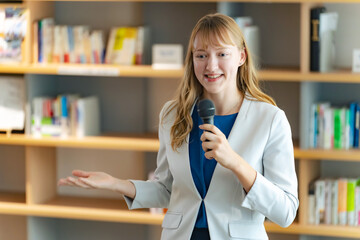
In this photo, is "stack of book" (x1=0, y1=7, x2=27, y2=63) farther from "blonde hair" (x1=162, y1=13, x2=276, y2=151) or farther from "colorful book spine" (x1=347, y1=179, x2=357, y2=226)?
"colorful book spine" (x1=347, y1=179, x2=357, y2=226)

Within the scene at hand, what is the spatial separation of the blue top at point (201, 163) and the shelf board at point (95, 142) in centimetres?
151

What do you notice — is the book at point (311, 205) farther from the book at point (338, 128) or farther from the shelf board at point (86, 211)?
the shelf board at point (86, 211)

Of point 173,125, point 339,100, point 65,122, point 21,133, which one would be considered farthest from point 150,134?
point 173,125

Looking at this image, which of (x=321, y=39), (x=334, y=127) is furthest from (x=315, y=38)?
(x=334, y=127)

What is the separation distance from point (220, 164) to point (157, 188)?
0.36 meters

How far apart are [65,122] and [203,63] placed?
187 centimetres

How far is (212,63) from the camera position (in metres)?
1.77

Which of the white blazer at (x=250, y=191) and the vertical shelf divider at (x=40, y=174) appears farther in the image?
the vertical shelf divider at (x=40, y=174)

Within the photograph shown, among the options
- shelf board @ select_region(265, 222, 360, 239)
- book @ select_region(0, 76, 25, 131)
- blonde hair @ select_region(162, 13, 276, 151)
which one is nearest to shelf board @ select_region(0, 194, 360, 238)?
shelf board @ select_region(265, 222, 360, 239)

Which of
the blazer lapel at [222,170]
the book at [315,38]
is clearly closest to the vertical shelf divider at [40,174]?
the book at [315,38]

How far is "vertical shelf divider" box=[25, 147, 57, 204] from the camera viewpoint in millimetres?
3586

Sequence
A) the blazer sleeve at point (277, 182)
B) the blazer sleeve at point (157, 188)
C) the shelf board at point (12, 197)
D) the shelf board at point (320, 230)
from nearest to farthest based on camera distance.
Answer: the blazer sleeve at point (277, 182)
the blazer sleeve at point (157, 188)
the shelf board at point (320, 230)
the shelf board at point (12, 197)

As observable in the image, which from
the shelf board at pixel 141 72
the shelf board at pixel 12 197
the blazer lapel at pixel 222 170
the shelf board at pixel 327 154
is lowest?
the shelf board at pixel 12 197

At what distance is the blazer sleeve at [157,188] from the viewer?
193 cm
